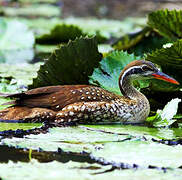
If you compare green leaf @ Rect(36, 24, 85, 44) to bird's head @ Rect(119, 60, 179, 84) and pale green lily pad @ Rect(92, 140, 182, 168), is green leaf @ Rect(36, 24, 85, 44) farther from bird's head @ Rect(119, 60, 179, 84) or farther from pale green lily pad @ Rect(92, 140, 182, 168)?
pale green lily pad @ Rect(92, 140, 182, 168)

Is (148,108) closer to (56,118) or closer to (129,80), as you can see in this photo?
(129,80)

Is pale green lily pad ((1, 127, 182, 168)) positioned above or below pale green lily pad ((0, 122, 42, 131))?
below

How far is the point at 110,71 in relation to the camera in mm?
7129

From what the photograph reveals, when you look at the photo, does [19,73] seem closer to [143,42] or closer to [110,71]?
[110,71]

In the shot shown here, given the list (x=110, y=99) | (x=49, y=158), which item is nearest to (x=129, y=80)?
(x=110, y=99)

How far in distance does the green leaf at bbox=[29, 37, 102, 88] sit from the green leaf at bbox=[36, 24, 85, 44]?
4.60 meters

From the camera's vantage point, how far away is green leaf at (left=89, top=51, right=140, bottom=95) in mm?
7000

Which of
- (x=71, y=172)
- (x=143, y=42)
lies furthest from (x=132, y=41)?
(x=71, y=172)

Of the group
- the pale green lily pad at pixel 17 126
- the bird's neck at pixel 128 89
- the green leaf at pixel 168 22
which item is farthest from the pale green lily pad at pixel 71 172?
the green leaf at pixel 168 22

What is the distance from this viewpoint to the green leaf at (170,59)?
6418 mm

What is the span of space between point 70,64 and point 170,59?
1.30 meters

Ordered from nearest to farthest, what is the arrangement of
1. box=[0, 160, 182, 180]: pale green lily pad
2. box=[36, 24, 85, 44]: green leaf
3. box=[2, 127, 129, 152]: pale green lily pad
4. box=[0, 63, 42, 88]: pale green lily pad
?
box=[0, 160, 182, 180]: pale green lily pad → box=[2, 127, 129, 152]: pale green lily pad → box=[0, 63, 42, 88]: pale green lily pad → box=[36, 24, 85, 44]: green leaf

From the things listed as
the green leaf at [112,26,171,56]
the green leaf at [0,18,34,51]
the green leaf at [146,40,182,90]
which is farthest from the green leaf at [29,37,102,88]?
the green leaf at [0,18,34,51]

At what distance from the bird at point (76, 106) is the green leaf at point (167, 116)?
214 mm
